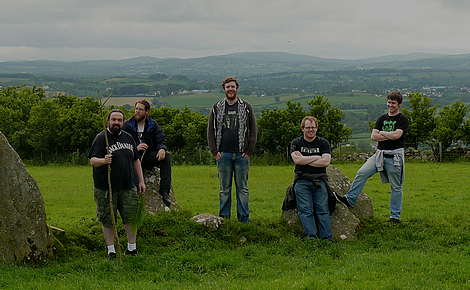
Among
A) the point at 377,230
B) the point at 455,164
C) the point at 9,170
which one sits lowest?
the point at 455,164

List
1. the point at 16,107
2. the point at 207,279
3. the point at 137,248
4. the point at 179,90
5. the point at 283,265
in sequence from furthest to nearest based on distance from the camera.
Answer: the point at 179,90 → the point at 16,107 → the point at 137,248 → the point at 283,265 → the point at 207,279

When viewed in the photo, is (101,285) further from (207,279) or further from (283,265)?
(283,265)

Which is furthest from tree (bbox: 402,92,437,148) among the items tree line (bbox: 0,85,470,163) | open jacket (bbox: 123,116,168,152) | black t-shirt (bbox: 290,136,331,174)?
open jacket (bbox: 123,116,168,152)

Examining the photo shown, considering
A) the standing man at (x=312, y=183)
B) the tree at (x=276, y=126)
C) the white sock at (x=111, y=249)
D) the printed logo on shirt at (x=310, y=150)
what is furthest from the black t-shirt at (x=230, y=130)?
the tree at (x=276, y=126)

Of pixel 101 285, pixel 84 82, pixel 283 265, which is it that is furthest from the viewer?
pixel 84 82

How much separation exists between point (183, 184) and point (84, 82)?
131 metres

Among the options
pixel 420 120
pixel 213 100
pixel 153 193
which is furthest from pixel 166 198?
pixel 213 100

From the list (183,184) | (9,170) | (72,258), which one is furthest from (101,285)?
(183,184)

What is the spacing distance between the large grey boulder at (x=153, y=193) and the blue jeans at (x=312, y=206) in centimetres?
297

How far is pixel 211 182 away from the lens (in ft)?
73.3

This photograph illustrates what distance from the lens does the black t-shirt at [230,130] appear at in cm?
914

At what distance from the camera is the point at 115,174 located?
24.4 feet

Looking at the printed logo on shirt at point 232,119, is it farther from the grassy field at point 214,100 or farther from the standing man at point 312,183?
the grassy field at point 214,100

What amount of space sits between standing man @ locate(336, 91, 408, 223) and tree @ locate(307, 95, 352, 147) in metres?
22.7
